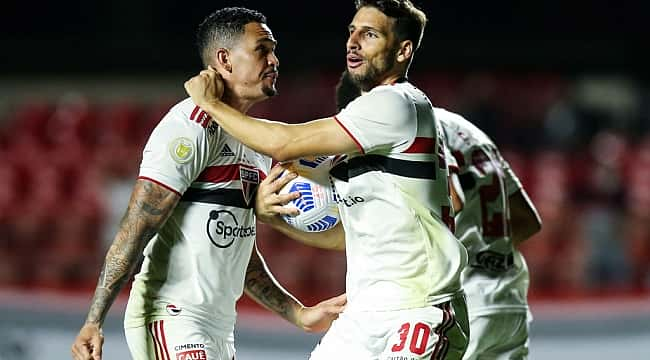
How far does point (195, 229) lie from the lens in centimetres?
407

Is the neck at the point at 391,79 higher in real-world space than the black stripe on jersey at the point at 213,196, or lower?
higher

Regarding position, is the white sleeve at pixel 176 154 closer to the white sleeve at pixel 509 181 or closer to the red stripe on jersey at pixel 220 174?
the red stripe on jersey at pixel 220 174

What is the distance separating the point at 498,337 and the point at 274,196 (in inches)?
57.4

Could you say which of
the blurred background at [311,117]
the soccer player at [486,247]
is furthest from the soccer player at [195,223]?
the blurred background at [311,117]

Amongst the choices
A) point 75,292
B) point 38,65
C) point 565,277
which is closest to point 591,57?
point 565,277

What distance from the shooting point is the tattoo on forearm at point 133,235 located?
3.93 meters

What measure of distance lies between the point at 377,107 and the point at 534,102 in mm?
9023

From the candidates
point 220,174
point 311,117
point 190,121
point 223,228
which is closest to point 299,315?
point 223,228

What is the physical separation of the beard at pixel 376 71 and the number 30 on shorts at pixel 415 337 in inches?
34.6

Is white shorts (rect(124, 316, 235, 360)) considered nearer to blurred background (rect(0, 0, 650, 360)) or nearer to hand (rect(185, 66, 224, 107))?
hand (rect(185, 66, 224, 107))

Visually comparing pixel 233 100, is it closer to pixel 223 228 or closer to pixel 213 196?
pixel 213 196

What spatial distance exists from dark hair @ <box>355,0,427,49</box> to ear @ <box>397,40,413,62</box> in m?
0.02

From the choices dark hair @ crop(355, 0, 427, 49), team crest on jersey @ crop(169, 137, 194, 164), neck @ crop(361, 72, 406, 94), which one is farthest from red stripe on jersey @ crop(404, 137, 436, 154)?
team crest on jersey @ crop(169, 137, 194, 164)

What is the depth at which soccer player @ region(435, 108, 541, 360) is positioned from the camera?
4973 millimetres
